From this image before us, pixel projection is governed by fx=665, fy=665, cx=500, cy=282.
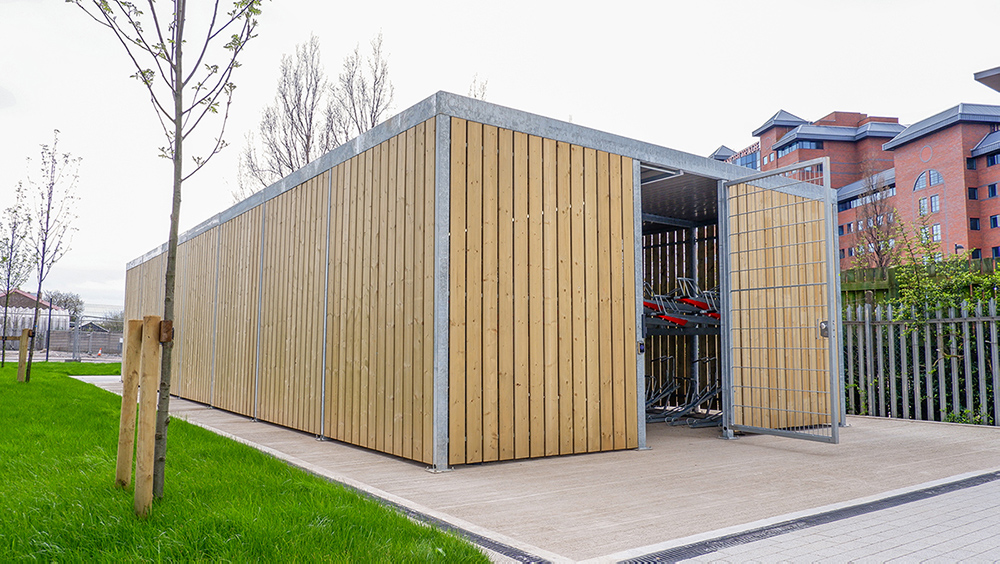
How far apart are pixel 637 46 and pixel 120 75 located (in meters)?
8.40

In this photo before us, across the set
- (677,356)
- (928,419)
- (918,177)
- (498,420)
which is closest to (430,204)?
(498,420)

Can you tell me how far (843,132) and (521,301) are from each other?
147 feet

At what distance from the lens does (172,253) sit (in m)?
3.51

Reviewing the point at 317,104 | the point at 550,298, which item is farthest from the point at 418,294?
the point at 317,104

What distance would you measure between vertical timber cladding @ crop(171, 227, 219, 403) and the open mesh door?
320 inches

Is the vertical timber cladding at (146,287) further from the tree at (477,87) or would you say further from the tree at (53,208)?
the tree at (477,87)

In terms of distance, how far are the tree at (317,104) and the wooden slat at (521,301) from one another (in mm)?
13671

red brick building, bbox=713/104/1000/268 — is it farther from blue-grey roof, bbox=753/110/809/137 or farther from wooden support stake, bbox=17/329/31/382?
wooden support stake, bbox=17/329/31/382

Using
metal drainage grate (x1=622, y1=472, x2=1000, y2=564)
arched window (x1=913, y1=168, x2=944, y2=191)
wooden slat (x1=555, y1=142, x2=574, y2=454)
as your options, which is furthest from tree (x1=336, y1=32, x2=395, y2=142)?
arched window (x1=913, y1=168, x2=944, y2=191)

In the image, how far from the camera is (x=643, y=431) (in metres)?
6.67

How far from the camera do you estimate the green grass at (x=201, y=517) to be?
279 cm

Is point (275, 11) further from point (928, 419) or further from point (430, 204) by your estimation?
point (928, 419)

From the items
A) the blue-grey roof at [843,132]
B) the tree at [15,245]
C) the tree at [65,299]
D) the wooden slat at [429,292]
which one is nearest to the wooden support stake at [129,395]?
the wooden slat at [429,292]

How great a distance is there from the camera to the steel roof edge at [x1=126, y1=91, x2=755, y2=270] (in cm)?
572
